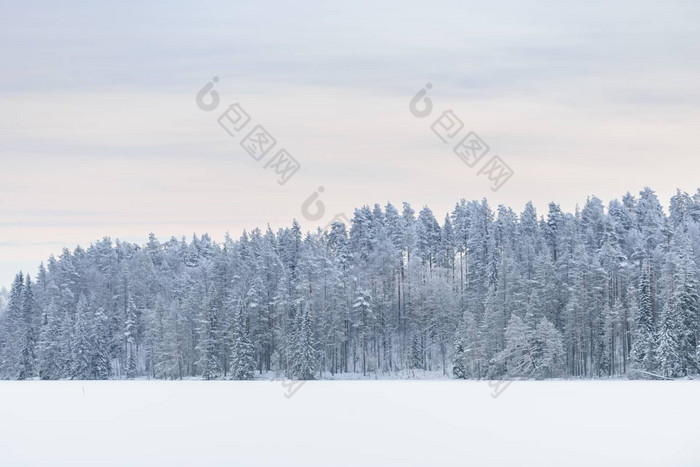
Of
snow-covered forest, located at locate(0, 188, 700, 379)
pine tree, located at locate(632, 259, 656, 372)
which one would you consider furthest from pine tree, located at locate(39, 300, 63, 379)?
pine tree, located at locate(632, 259, 656, 372)

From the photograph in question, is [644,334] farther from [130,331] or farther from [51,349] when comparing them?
[51,349]

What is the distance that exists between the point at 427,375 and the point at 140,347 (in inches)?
1979

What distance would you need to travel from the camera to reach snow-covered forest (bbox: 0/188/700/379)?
99.1 m

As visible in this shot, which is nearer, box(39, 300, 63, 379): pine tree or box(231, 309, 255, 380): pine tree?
box(231, 309, 255, 380): pine tree

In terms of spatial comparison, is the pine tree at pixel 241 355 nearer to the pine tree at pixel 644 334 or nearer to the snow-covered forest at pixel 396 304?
the snow-covered forest at pixel 396 304
